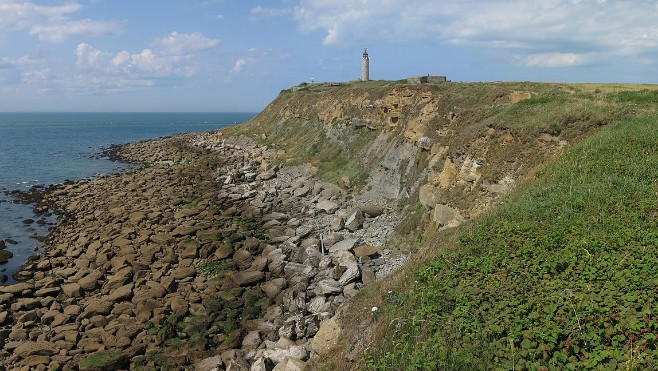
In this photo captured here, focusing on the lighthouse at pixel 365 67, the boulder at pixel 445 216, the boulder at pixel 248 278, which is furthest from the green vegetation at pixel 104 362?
the lighthouse at pixel 365 67

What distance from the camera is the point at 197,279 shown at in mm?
20828

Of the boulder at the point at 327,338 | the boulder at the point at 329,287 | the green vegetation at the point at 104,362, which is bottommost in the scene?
the green vegetation at the point at 104,362

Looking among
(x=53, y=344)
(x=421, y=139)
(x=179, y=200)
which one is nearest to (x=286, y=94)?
(x=179, y=200)

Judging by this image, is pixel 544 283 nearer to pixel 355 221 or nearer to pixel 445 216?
pixel 445 216

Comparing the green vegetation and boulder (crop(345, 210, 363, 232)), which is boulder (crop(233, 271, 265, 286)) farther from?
boulder (crop(345, 210, 363, 232))

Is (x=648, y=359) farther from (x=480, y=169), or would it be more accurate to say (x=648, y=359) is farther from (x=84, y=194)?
(x=84, y=194)

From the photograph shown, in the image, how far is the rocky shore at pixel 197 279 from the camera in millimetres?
15047

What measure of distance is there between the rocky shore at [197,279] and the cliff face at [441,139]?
335 centimetres

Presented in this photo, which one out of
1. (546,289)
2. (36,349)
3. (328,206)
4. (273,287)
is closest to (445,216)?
(273,287)

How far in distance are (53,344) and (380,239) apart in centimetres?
1580

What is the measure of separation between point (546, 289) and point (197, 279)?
16.6 meters

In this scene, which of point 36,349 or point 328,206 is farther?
point 328,206

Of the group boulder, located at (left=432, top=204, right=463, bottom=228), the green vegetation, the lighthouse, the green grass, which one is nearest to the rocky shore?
the green vegetation

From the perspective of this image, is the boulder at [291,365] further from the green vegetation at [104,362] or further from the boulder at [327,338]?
the green vegetation at [104,362]
